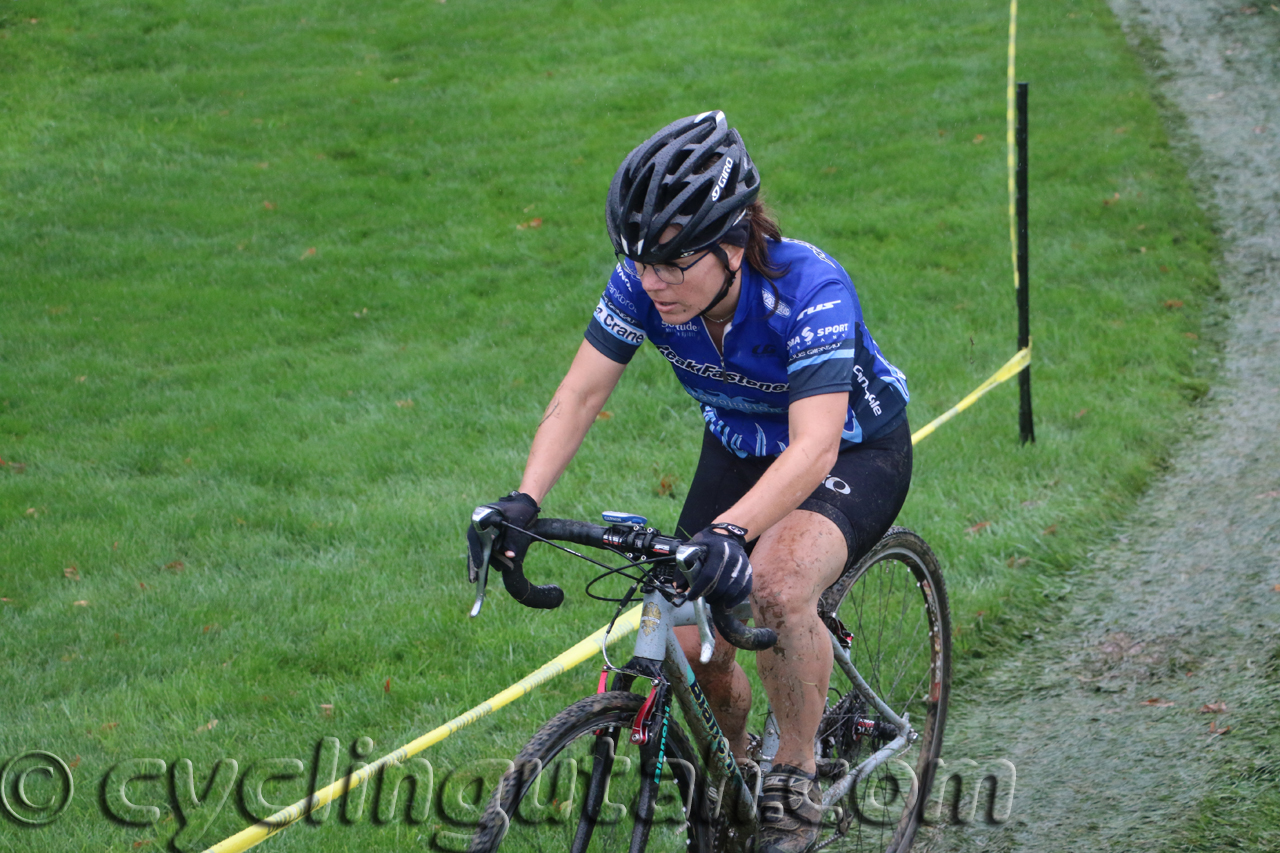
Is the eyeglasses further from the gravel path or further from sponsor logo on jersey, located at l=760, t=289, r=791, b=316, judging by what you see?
the gravel path

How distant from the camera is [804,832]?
366cm

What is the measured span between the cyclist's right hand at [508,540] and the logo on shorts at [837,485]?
3.49 feet

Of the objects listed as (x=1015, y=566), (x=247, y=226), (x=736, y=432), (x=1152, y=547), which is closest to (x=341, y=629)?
(x=736, y=432)

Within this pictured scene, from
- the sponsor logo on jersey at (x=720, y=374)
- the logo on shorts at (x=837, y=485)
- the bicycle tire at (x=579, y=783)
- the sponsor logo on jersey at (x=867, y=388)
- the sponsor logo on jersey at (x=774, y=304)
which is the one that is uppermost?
the sponsor logo on jersey at (x=774, y=304)

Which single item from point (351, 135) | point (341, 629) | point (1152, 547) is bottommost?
point (1152, 547)

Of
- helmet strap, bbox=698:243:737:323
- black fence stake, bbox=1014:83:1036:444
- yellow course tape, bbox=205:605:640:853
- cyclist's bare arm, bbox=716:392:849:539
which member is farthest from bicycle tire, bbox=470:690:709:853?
black fence stake, bbox=1014:83:1036:444

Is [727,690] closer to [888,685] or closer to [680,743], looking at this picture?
[680,743]

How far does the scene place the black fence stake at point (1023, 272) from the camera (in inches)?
277

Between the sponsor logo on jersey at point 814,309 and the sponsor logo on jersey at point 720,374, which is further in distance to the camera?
the sponsor logo on jersey at point 720,374

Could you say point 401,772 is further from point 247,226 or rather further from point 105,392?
point 247,226

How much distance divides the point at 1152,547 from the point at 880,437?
3.25m

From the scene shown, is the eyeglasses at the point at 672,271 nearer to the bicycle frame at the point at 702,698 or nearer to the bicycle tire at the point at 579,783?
the bicycle frame at the point at 702,698

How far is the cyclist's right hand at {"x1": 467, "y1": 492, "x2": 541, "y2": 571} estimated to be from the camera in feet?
10.0

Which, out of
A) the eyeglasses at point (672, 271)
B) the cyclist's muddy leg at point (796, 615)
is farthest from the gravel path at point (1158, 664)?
the eyeglasses at point (672, 271)
